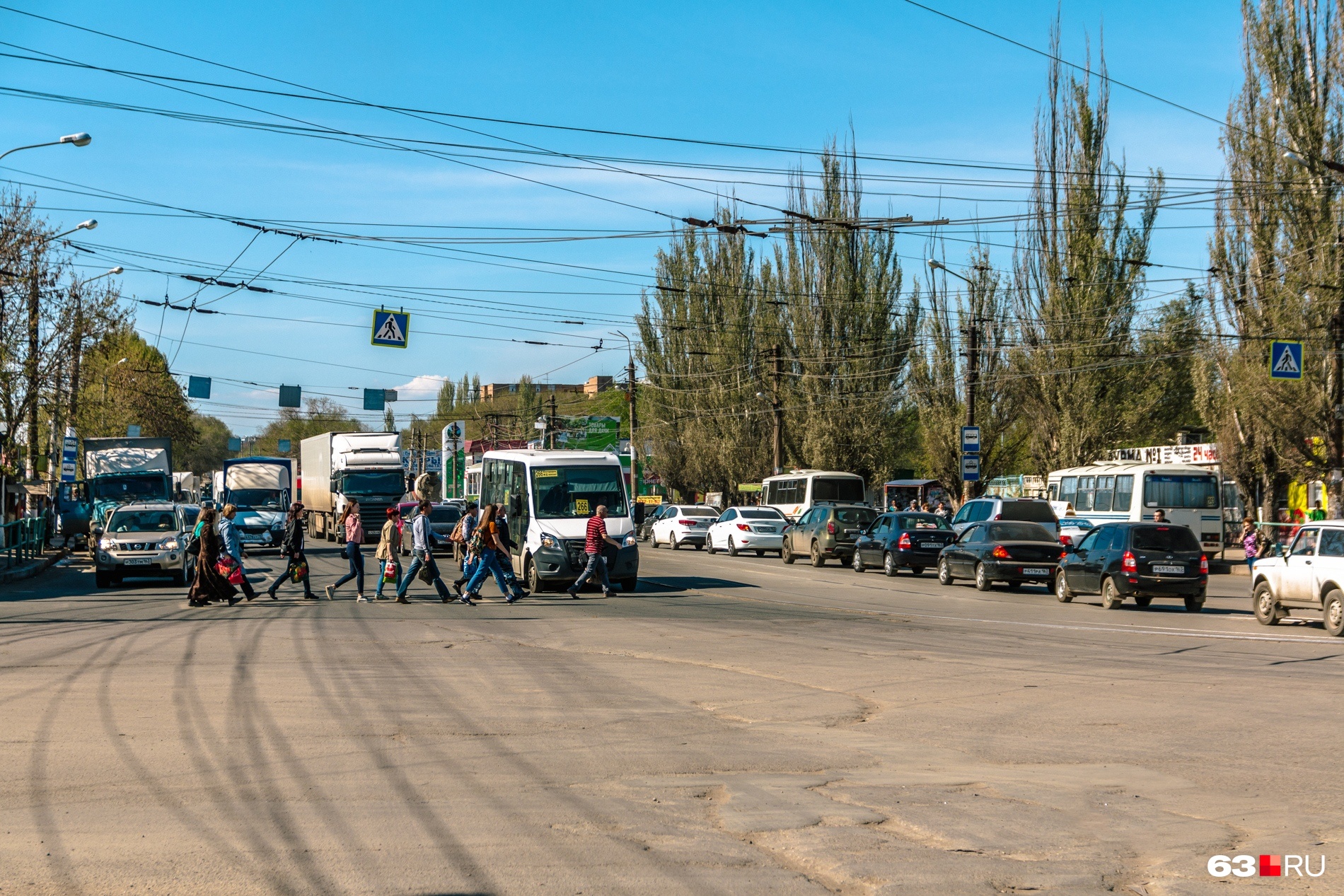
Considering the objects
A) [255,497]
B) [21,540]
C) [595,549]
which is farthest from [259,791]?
[255,497]

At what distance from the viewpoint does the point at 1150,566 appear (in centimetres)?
2228

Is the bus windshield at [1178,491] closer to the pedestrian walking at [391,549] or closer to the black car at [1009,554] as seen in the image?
the black car at [1009,554]

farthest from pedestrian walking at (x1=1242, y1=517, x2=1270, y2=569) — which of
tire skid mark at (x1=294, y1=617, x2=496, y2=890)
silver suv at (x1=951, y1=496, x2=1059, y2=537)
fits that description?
tire skid mark at (x1=294, y1=617, x2=496, y2=890)

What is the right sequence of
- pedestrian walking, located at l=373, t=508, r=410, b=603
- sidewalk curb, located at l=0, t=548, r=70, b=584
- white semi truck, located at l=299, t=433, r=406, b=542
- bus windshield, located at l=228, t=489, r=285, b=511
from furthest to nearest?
white semi truck, located at l=299, t=433, r=406, b=542 → bus windshield, located at l=228, t=489, r=285, b=511 → sidewalk curb, located at l=0, t=548, r=70, b=584 → pedestrian walking, located at l=373, t=508, r=410, b=603

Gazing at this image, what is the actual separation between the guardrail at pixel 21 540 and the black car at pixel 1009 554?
70.5 feet

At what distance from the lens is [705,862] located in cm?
588

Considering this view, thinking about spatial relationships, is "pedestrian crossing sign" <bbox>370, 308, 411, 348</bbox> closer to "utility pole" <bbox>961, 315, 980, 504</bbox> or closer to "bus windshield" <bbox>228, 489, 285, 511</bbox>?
"bus windshield" <bbox>228, 489, 285, 511</bbox>

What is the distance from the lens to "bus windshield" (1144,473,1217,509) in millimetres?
37312

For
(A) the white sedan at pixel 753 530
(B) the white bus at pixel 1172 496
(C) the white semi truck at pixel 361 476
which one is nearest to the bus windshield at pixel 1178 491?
(B) the white bus at pixel 1172 496

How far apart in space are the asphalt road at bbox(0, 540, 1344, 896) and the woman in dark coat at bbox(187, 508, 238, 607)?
13.1 ft

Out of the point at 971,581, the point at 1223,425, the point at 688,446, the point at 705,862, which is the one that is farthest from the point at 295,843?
the point at 688,446

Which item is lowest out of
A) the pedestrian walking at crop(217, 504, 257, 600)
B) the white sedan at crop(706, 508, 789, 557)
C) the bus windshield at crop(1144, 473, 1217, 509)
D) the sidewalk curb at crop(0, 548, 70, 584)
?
the sidewalk curb at crop(0, 548, 70, 584)

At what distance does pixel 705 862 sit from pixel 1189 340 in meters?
54.2

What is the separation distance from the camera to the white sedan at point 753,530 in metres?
42.6
